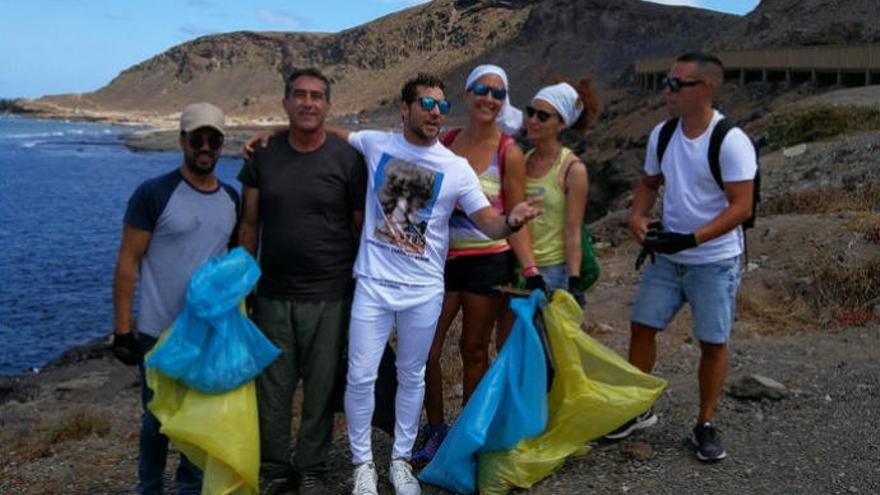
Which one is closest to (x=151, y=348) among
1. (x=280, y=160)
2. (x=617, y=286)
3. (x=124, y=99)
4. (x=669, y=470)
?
(x=280, y=160)

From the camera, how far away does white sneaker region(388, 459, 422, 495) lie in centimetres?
449

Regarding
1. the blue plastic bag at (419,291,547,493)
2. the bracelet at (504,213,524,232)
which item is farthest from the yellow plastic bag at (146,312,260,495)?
the bracelet at (504,213,524,232)

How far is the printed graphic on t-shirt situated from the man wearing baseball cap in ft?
2.37

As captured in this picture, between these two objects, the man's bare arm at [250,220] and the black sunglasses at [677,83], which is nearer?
the man's bare arm at [250,220]

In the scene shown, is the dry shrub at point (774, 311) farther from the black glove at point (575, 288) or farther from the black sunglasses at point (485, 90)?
the black sunglasses at point (485, 90)

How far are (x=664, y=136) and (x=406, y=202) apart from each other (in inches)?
55.9

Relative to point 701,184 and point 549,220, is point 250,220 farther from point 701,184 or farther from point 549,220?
point 701,184

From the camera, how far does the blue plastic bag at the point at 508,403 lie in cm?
436

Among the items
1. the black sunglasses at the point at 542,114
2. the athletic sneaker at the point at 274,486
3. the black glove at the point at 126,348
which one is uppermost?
the black sunglasses at the point at 542,114

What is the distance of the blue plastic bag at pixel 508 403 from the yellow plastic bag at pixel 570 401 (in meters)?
0.09

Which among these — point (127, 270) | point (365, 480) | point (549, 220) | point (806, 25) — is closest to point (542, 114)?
point (549, 220)

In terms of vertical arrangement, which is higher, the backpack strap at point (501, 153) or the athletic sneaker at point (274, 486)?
the backpack strap at point (501, 153)

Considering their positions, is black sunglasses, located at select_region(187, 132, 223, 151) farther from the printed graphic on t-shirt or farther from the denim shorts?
the denim shorts

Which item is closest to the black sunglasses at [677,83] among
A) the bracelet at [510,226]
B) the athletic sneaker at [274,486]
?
the bracelet at [510,226]
